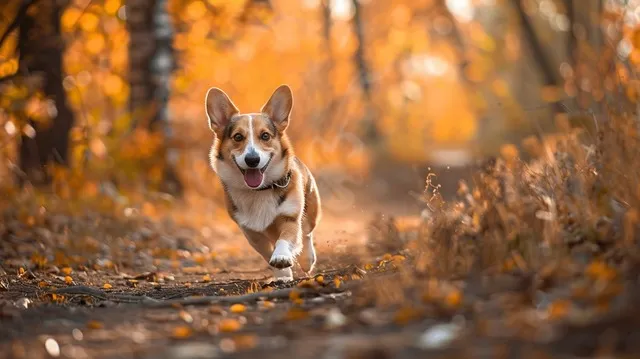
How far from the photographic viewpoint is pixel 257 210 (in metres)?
6.52

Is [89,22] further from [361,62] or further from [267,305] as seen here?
[361,62]

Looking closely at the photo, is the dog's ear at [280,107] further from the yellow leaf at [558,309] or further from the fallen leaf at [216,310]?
the yellow leaf at [558,309]

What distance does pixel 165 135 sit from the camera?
1218cm

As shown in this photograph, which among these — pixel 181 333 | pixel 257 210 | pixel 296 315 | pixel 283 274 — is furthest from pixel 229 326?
pixel 257 210

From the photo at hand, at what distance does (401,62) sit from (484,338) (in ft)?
76.0

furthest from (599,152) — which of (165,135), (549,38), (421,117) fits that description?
(421,117)

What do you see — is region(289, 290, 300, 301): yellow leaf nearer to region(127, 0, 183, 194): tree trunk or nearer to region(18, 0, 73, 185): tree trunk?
region(18, 0, 73, 185): tree trunk

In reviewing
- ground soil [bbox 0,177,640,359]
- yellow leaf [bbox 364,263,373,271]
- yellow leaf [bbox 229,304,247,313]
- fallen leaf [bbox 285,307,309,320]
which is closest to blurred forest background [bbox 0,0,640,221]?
yellow leaf [bbox 364,263,373,271]

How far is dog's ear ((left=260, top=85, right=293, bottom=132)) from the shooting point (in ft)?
22.8

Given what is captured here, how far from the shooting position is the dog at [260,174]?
6.39 m

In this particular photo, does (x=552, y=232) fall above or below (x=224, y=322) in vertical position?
above

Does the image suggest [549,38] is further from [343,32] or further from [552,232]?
[552,232]

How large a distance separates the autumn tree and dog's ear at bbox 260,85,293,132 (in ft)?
10.4

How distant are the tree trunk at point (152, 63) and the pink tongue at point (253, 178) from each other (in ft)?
18.0
